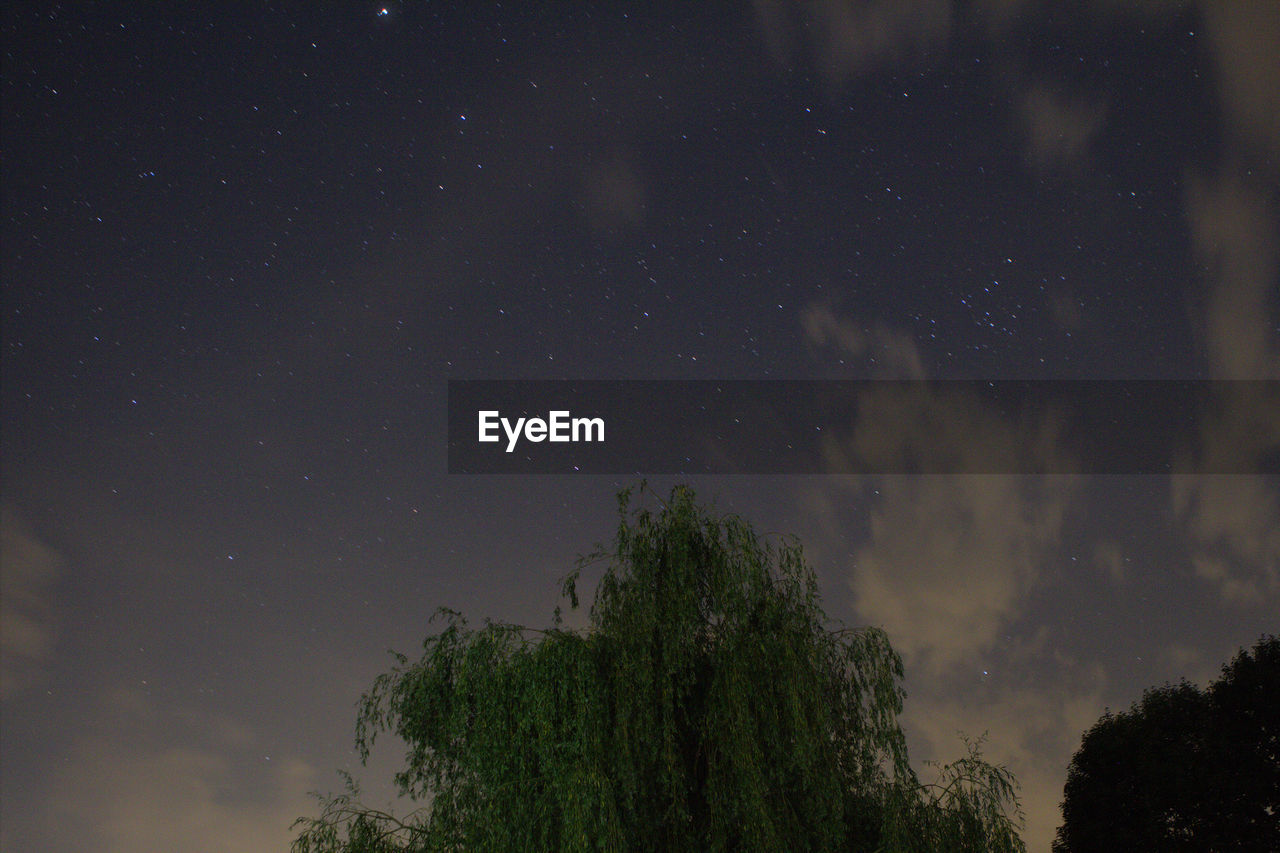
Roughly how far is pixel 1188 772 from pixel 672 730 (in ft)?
80.2

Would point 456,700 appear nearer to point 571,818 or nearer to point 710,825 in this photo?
point 571,818

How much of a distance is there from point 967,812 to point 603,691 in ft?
21.7

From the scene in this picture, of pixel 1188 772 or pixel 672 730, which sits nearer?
pixel 672 730

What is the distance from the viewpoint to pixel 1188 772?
32000 millimetres

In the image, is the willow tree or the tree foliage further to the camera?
the tree foliage

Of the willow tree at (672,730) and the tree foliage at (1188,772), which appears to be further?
the tree foliage at (1188,772)

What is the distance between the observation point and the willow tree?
15.0m

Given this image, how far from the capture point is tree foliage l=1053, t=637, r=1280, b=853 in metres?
30.4

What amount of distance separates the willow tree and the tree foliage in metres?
18.6

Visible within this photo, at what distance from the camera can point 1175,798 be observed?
31875 millimetres

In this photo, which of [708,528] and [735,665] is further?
[708,528]

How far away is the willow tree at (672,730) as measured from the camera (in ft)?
49.3

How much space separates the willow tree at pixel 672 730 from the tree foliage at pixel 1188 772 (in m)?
18.6

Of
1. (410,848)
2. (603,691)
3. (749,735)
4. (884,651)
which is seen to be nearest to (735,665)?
(749,735)
